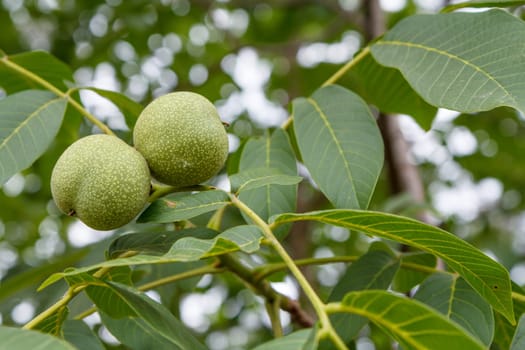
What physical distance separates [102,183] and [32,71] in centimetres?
60

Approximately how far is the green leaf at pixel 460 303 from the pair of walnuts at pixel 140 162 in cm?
45

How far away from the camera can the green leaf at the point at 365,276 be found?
120cm

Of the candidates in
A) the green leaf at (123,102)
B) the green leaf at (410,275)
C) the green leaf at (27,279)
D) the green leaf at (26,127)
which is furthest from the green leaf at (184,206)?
the green leaf at (27,279)

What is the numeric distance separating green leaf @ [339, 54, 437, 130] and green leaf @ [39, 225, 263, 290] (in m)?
0.68

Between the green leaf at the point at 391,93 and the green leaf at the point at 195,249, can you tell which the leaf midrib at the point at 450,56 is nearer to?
the green leaf at the point at 391,93

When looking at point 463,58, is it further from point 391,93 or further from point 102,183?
point 102,183

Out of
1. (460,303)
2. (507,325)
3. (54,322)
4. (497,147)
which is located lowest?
(497,147)

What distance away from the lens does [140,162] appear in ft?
3.65

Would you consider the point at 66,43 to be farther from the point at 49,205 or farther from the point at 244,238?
the point at 244,238

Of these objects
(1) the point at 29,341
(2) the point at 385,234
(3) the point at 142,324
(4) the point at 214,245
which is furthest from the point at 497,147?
(1) the point at 29,341

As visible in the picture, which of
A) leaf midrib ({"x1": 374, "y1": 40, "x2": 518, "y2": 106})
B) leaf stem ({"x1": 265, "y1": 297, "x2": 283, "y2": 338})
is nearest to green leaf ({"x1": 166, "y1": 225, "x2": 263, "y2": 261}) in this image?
leaf stem ({"x1": 265, "y1": 297, "x2": 283, "y2": 338})

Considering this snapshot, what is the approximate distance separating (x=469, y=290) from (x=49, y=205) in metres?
2.37

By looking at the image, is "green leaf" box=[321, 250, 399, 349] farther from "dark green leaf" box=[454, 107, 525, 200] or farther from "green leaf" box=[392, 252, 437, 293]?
"dark green leaf" box=[454, 107, 525, 200]

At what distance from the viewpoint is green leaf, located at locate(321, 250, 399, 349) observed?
3.95ft
